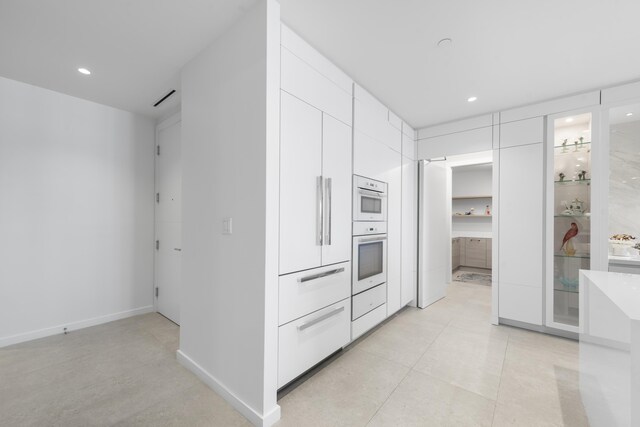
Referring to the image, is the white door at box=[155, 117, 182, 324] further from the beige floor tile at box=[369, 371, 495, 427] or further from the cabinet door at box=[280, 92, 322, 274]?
the beige floor tile at box=[369, 371, 495, 427]

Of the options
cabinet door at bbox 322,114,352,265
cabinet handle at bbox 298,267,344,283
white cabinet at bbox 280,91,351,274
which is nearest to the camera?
white cabinet at bbox 280,91,351,274

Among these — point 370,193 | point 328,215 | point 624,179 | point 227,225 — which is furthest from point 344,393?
point 624,179

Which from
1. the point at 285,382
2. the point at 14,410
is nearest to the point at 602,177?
the point at 285,382

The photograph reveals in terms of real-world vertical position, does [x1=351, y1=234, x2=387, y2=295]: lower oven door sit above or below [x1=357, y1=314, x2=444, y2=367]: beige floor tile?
above

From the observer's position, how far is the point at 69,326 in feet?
9.76

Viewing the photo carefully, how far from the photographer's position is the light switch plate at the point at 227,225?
6.09 feet

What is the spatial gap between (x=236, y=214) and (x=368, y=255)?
1.55 m

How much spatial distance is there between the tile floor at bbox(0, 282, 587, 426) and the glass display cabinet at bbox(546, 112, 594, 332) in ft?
1.40

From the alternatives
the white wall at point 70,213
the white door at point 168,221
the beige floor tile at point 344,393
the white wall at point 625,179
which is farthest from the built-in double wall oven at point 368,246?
the white wall at point 70,213

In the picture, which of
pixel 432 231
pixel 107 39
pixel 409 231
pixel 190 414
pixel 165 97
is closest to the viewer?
pixel 190 414

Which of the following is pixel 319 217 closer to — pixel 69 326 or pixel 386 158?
pixel 386 158

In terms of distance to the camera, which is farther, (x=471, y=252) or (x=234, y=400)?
(x=471, y=252)

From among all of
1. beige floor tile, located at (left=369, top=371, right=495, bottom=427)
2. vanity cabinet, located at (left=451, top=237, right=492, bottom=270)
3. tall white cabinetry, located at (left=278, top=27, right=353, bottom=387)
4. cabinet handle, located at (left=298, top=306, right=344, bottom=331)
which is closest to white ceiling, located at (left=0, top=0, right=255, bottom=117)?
tall white cabinetry, located at (left=278, top=27, right=353, bottom=387)

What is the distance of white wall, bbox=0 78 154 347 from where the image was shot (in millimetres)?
2674
